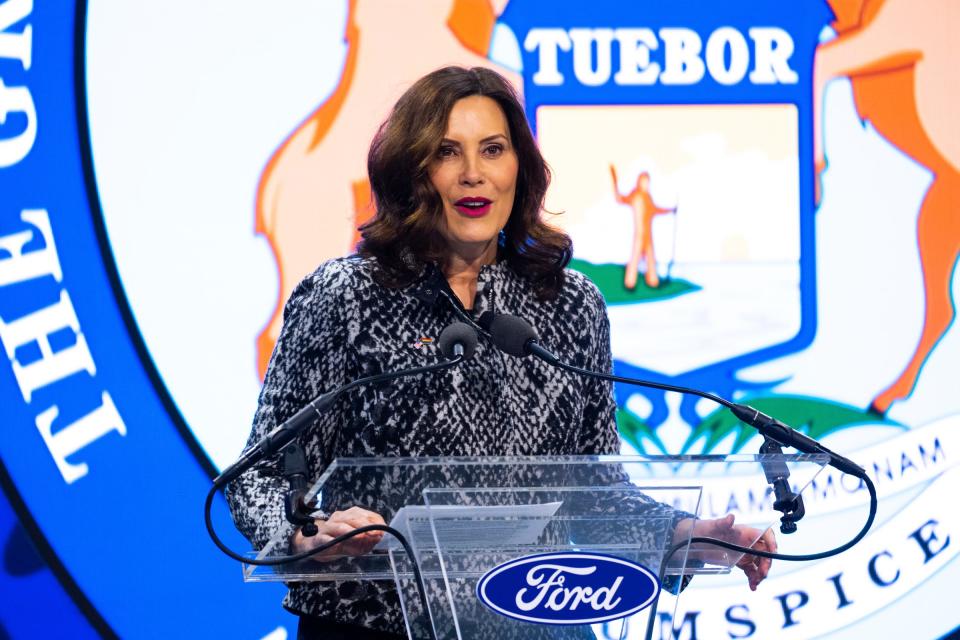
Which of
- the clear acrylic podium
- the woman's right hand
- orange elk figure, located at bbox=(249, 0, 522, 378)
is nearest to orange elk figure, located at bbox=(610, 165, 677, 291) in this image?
orange elk figure, located at bbox=(249, 0, 522, 378)

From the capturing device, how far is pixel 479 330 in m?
1.58

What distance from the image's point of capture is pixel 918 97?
305cm

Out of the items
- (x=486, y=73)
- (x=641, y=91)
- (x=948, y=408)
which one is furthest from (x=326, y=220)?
(x=948, y=408)

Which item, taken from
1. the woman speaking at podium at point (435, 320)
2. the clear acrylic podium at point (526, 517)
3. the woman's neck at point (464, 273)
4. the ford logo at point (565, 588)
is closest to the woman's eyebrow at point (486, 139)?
the woman speaking at podium at point (435, 320)

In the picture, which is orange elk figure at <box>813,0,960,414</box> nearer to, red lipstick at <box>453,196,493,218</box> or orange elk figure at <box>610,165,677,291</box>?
orange elk figure at <box>610,165,677,291</box>

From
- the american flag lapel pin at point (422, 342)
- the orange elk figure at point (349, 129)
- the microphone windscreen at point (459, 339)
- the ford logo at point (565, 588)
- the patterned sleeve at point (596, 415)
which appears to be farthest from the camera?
the orange elk figure at point (349, 129)

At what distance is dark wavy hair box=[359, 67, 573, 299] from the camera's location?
68.6 inches

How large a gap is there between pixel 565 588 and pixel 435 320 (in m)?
0.65

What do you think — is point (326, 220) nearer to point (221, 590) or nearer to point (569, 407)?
point (221, 590)

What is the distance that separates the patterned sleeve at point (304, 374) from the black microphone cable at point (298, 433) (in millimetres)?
282

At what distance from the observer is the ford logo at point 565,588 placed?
1.10 metres

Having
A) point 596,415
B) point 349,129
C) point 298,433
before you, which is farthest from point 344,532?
point 349,129

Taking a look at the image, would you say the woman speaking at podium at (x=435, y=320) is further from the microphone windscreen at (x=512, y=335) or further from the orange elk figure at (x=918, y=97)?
the orange elk figure at (x=918, y=97)

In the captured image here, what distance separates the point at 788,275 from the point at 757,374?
0.88 feet
